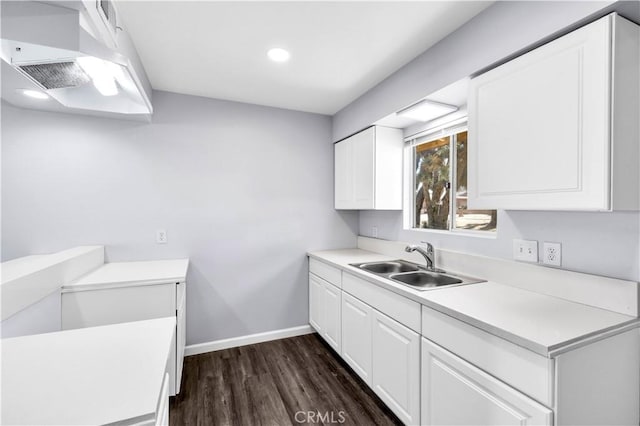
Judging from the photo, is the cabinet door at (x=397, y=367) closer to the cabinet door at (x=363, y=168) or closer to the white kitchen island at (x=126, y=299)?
the cabinet door at (x=363, y=168)

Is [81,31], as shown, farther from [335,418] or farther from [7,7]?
[335,418]

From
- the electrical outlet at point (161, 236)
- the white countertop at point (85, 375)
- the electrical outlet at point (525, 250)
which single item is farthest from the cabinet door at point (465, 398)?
the electrical outlet at point (161, 236)

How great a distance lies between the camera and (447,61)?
67.1 inches

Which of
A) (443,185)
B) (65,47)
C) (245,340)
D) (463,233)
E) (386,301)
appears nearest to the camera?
(65,47)

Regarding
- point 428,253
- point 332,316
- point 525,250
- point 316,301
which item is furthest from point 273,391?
point 525,250

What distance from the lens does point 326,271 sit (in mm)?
2627

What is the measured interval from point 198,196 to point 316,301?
1511 mm

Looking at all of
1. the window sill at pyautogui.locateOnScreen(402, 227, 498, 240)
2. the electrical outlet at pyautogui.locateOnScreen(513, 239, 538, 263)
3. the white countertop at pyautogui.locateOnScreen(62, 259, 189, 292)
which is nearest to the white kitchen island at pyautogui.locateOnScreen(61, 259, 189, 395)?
the white countertop at pyautogui.locateOnScreen(62, 259, 189, 292)

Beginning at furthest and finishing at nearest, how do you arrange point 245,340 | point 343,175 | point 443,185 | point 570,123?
point 343,175 < point 245,340 < point 443,185 < point 570,123

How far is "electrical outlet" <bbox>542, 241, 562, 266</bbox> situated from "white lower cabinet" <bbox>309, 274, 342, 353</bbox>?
139cm

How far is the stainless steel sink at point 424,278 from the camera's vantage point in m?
1.95

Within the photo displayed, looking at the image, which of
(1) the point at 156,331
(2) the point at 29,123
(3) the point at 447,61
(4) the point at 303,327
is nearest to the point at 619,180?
(3) the point at 447,61

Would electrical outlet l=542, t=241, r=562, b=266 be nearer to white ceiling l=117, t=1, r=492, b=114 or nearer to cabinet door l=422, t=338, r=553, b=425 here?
cabinet door l=422, t=338, r=553, b=425

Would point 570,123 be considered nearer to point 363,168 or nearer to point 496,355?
point 496,355
